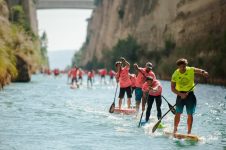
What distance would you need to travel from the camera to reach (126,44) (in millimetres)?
89500

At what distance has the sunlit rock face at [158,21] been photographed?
54.3 m

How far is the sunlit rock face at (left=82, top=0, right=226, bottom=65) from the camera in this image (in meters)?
54.3

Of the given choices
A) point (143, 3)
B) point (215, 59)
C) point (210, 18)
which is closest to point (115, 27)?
point (143, 3)

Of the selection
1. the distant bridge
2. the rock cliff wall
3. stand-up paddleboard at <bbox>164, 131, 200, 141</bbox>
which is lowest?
stand-up paddleboard at <bbox>164, 131, 200, 141</bbox>

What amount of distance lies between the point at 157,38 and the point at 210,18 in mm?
23749

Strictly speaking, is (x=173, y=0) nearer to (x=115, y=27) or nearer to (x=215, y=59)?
(x=215, y=59)

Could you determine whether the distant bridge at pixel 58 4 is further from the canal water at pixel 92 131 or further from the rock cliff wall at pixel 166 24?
the canal water at pixel 92 131

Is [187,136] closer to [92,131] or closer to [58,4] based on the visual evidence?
[92,131]

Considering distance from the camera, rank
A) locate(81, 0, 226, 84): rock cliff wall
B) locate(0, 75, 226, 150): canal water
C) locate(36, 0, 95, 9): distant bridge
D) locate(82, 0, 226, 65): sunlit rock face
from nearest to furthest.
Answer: locate(0, 75, 226, 150): canal water < locate(81, 0, 226, 84): rock cliff wall < locate(82, 0, 226, 65): sunlit rock face < locate(36, 0, 95, 9): distant bridge

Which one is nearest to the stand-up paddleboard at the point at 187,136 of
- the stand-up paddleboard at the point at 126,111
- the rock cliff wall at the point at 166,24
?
the stand-up paddleboard at the point at 126,111

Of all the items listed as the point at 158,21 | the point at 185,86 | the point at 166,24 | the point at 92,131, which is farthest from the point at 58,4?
the point at 185,86

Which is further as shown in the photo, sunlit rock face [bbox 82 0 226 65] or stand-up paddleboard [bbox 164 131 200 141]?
sunlit rock face [bbox 82 0 226 65]

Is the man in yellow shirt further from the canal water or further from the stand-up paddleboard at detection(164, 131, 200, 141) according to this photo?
the canal water

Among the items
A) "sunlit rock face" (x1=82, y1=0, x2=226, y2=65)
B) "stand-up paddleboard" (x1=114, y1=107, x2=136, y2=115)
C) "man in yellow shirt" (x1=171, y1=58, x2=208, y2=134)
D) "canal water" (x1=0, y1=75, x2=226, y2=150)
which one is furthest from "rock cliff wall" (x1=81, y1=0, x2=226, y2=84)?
"man in yellow shirt" (x1=171, y1=58, x2=208, y2=134)
